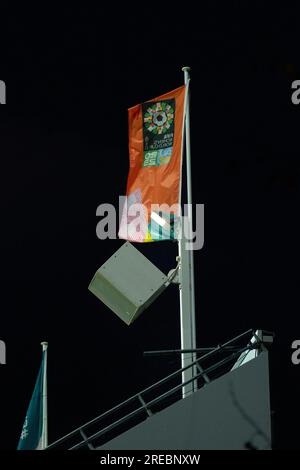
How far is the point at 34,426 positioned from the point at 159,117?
7.57 metres

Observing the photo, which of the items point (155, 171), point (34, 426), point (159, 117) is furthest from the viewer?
point (34, 426)

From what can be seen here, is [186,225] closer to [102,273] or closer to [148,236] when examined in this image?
[148,236]

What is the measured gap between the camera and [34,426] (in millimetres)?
18500

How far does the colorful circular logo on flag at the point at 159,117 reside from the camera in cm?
1552

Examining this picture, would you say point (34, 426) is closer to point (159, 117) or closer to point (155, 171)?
point (155, 171)

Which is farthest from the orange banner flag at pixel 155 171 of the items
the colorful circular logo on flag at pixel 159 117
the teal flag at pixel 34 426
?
the teal flag at pixel 34 426

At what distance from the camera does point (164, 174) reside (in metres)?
15.1

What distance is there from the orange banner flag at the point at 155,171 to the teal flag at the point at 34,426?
544cm

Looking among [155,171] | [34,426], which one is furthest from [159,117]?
[34,426]

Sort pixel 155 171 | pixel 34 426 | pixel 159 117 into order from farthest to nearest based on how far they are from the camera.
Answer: pixel 34 426 < pixel 159 117 < pixel 155 171

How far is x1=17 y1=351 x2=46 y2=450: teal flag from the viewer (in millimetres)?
18312

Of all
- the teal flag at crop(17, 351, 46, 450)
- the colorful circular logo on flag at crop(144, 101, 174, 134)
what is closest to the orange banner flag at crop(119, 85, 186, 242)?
the colorful circular logo on flag at crop(144, 101, 174, 134)
